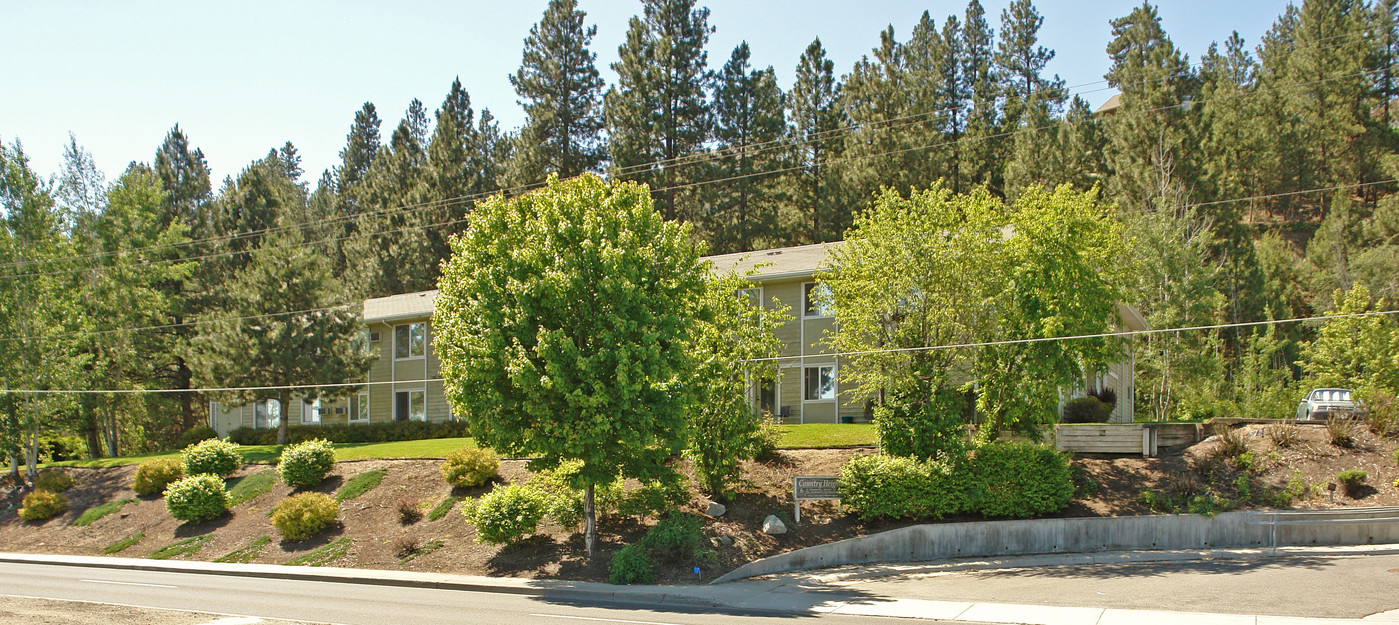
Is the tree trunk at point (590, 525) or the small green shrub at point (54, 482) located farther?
the small green shrub at point (54, 482)

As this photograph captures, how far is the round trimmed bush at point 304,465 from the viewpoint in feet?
86.0

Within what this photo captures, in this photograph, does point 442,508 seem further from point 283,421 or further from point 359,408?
point 359,408

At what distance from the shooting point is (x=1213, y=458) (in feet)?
74.3

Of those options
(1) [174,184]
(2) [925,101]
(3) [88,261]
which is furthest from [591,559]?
(1) [174,184]

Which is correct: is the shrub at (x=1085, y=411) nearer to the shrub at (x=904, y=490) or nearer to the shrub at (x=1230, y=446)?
the shrub at (x=1230, y=446)

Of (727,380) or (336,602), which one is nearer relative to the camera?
(336,602)

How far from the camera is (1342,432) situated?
2248 cm

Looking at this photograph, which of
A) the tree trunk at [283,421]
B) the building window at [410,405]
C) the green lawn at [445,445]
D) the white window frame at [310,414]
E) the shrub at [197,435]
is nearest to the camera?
the green lawn at [445,445]

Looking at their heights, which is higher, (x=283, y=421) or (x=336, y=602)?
(x=283, y=421)

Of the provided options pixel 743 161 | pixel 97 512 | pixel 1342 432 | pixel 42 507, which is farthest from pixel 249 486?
pixel 743 161

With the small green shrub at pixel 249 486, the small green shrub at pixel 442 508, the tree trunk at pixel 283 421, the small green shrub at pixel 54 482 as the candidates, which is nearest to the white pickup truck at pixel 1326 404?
the small green shrub at pixel 442 508

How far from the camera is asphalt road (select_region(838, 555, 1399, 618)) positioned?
45.5 feet

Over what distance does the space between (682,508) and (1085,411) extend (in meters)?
15.9

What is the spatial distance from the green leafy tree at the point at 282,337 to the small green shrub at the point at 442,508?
1372cm
